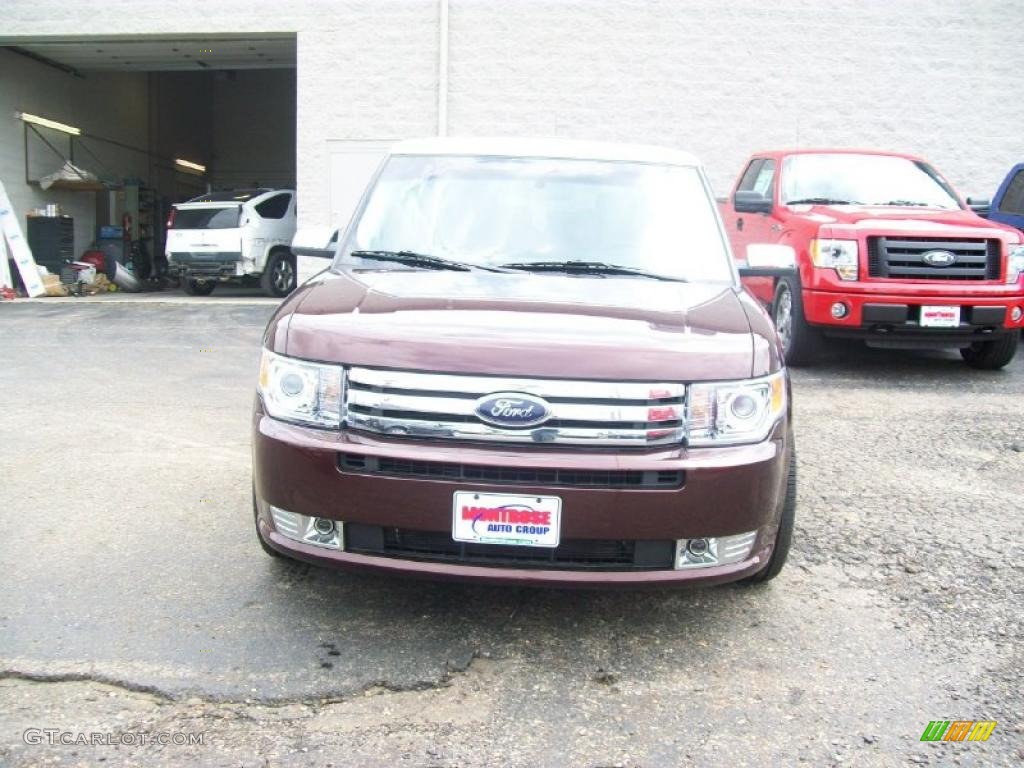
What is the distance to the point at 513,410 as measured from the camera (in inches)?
105

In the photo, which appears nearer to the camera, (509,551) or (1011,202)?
(509,551)

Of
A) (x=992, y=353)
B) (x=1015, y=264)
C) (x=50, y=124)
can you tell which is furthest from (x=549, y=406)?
(x=50, y=124)

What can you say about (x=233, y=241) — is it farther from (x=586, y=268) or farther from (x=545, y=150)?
(x=586, y=268)

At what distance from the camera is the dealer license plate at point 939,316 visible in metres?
7.17

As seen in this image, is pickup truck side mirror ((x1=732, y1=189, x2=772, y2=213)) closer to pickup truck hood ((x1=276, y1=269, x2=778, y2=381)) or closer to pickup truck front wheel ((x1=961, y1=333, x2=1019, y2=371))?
pickup truck front wheel ((x1=961, y1=333, x2=1019, y2=371))

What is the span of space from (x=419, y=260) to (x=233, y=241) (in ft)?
44.7

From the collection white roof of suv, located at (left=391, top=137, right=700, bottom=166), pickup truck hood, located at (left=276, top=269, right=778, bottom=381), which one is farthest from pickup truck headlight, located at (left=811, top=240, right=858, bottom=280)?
pickup truck hood, located at (left=276, top=269, right=778, bottom=381)

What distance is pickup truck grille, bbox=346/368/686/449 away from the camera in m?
2.68

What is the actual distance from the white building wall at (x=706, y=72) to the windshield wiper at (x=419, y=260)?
445 inches

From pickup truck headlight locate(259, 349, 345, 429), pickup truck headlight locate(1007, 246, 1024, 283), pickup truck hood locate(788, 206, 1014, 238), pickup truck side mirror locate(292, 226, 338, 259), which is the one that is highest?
pickup truck hood locate(788, 206, 1014, 238)

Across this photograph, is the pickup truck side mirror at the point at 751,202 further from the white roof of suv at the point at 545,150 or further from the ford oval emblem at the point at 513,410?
the ford oval emblem at the point at 513,410

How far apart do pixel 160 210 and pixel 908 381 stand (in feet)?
74.8

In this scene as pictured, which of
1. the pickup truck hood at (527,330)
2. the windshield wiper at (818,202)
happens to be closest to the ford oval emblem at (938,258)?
the windshield wiper at (818,202)

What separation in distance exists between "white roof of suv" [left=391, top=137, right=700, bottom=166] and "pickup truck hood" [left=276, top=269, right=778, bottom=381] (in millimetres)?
1139
